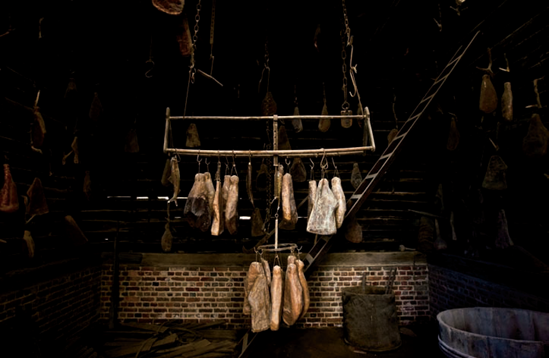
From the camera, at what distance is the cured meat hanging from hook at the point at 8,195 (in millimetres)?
3391

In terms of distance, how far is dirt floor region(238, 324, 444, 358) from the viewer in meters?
4.15

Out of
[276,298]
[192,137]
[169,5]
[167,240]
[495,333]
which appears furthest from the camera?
[192,137]

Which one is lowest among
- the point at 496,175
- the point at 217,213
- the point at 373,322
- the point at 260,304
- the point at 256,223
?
the point at 373,322

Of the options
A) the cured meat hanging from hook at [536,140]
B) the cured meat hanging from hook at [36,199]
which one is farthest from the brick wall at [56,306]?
the cured meat hanging from hook at [536,140]

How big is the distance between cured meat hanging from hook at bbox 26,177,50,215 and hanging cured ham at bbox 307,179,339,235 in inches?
140

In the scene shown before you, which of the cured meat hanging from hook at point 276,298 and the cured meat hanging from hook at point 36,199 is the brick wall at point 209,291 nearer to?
the cured meat hanging from hook at point 36,199

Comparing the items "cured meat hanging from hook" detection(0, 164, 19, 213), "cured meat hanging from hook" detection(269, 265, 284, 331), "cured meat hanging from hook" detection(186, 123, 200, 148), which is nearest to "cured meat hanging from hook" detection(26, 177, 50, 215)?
"cured meat hanging from hook" detection(0, 164, 19, 213)

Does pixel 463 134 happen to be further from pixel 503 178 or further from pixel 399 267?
pixel 399 267

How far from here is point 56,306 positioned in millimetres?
4398

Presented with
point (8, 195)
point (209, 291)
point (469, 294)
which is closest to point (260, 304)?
point (209, 291)

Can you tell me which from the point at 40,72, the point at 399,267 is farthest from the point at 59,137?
the point at 399,267

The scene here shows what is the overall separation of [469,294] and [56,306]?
6133 mm

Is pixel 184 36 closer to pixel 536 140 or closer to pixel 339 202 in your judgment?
pixel 339 202

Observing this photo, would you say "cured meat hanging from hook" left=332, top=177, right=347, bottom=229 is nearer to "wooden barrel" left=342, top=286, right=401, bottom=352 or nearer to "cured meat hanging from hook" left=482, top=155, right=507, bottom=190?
"wooden barrel" left=342, top=286, right=401, bottom=352
